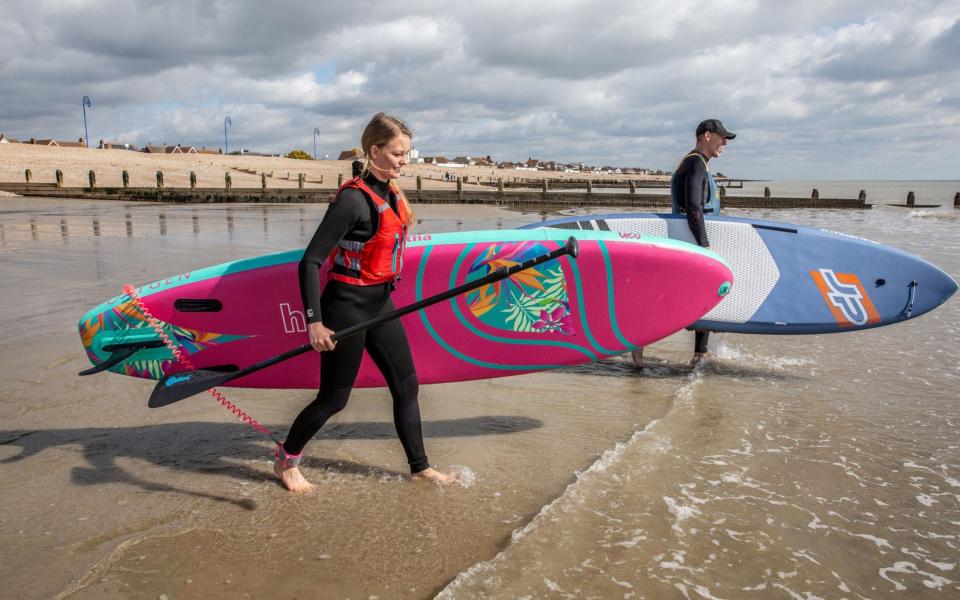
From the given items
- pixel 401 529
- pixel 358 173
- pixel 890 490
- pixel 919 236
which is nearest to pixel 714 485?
pixel 890 490

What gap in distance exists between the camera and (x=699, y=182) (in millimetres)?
4719

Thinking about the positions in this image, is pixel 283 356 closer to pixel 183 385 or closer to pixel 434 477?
pixel 183 385

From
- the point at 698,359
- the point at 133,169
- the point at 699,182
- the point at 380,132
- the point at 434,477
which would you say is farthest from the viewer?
the point at 133,169

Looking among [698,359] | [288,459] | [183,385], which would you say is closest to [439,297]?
[288,459]

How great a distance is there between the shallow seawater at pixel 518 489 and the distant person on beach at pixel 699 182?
1075 millimetres

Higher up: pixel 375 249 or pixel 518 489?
pixel 375 249

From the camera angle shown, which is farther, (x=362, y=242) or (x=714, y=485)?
(x=714, y=485)

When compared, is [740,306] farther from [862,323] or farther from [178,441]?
[178,441]

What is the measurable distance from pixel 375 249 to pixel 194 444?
5.39 feet

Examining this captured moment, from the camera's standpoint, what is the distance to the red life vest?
2.62 m

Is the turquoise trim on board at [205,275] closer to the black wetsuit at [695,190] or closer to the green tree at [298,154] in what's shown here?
the black wetsuit at [695,190]

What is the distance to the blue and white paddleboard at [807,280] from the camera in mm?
4871

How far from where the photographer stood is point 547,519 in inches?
104

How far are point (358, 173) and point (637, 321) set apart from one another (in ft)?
6.05
